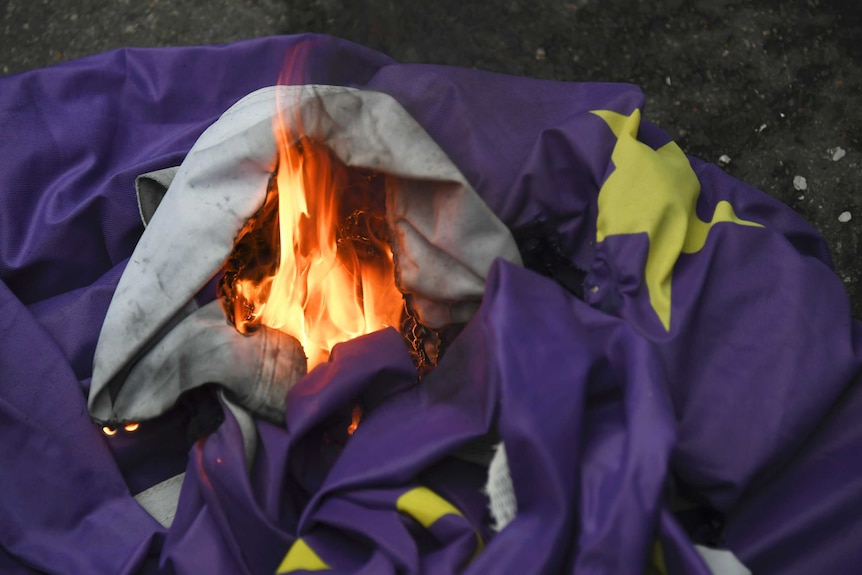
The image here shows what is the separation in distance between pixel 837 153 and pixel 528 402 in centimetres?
119

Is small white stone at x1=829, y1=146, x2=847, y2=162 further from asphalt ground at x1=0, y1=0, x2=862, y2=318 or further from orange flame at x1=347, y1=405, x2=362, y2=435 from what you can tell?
orange flame at x1=347, y1=405, x2=362, y2=435

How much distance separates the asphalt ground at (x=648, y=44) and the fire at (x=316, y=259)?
72 cm

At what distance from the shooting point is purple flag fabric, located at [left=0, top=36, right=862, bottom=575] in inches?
39.3

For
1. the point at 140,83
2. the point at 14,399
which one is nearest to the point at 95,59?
the point at 140,83

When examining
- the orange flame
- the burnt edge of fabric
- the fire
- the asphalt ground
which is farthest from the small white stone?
the orange flame

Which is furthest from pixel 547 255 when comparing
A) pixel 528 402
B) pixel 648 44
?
pixel 648 44

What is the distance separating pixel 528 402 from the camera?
0.99 m

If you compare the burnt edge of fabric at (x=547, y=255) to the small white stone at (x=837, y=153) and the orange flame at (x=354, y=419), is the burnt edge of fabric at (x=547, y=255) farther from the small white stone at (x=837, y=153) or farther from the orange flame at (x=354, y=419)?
the small white stone at (x=837, y=153)

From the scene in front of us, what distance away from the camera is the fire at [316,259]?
124 cm

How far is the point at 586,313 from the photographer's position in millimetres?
1109

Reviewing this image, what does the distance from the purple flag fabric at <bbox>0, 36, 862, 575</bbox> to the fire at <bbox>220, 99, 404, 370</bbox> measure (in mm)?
100

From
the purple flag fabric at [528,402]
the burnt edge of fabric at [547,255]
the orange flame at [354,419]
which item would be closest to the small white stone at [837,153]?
the purple flag fabric at [528,402]

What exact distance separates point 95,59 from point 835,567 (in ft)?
4.74

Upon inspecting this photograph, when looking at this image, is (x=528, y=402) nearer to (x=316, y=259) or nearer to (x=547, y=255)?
(x=547, y=255)
